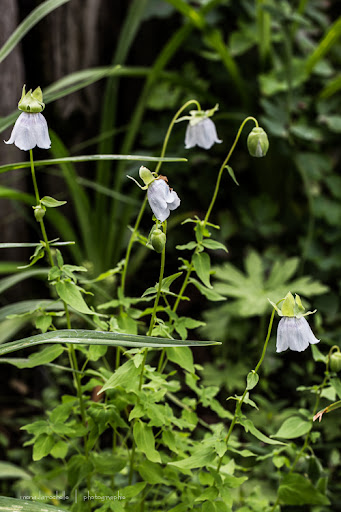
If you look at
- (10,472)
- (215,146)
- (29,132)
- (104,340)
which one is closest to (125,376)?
(104,340)

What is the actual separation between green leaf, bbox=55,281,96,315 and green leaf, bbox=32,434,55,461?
21 centimetres

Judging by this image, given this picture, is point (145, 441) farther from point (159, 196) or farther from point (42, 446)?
point (159, 196)

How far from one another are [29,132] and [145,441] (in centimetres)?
42

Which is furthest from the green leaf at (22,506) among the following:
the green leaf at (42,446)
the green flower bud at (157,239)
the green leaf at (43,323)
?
the green flower bud at (157,239)

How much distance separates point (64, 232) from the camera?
1.46 meters

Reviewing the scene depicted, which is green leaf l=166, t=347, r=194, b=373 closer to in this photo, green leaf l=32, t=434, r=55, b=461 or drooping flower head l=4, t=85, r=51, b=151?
green leaf l=32, t=434, r=55, b=461

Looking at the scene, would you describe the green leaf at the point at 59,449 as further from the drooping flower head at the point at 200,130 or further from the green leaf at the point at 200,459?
the drooping flower head at the point at 200,130

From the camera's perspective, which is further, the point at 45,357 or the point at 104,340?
the point at 45,357

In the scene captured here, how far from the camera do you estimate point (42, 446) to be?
0.73 m

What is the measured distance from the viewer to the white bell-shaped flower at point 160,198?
0.61 metres

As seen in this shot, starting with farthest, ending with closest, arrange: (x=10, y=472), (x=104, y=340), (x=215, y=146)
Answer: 1. (x=215, y=146)
2. (x=10, y=472)
3. (x=104, y=340)

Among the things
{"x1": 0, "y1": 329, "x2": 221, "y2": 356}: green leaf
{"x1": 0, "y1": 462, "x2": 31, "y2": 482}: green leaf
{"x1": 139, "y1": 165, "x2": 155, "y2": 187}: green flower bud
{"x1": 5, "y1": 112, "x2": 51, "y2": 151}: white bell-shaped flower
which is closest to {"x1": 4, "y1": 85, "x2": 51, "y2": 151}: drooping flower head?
{"x1": 5, "y1": 112, "x2": 51, "y2": 151}: white bell-shaped flower

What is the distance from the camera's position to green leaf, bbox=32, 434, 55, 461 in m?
0.72

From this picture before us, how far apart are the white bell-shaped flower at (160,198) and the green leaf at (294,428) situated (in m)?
0.37
